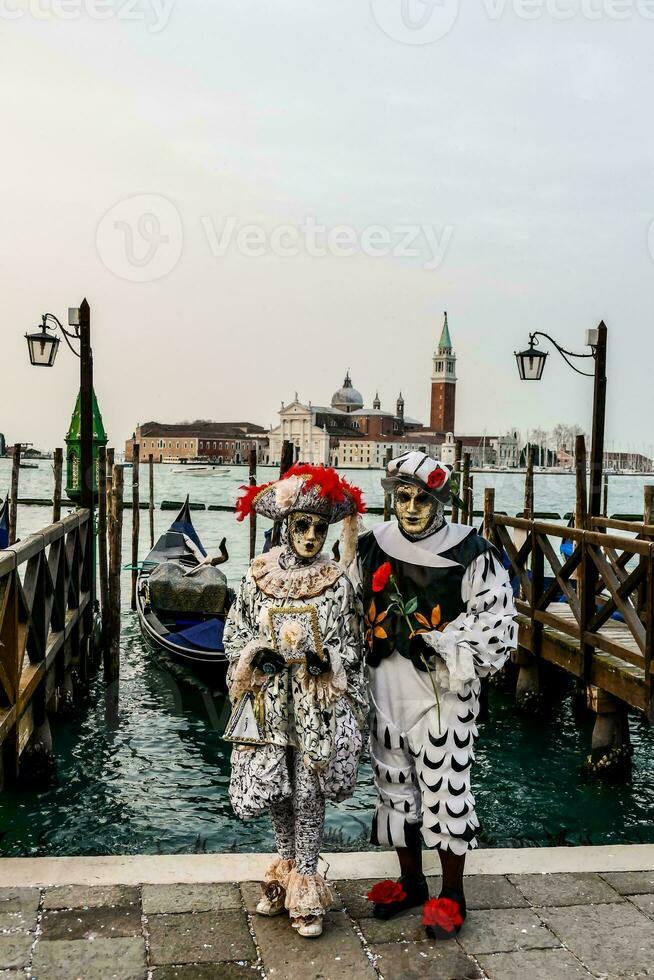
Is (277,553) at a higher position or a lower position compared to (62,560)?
higher

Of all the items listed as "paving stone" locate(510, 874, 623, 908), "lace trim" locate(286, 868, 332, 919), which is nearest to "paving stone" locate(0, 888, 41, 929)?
"lace trim" locate(286, 868, 332, 919)

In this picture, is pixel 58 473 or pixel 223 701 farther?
pixel 58 473

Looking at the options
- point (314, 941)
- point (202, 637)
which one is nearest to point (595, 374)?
point (202, 637)

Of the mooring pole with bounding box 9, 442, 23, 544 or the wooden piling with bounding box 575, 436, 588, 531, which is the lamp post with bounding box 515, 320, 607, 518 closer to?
the wooden piling with bounding box 575, 436, 588, 531

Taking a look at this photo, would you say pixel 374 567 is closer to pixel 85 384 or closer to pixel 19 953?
pixel 19 953

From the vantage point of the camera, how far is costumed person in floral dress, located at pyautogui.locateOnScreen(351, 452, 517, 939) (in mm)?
2842

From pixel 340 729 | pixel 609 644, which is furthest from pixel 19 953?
pixel 609 644

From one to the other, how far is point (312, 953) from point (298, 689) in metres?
0.72

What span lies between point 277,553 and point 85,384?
→ 677cm

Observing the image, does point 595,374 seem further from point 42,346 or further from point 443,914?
point 443,914

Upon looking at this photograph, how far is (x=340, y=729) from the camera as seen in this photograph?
280cm

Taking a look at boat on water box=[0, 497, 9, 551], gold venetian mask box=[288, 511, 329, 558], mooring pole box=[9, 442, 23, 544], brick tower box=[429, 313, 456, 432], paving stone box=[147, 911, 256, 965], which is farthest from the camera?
brick tower box=[429, 313, 456, 432]

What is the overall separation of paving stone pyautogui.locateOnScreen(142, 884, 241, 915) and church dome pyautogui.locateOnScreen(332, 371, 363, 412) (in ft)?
360

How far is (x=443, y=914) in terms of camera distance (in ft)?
9.08
